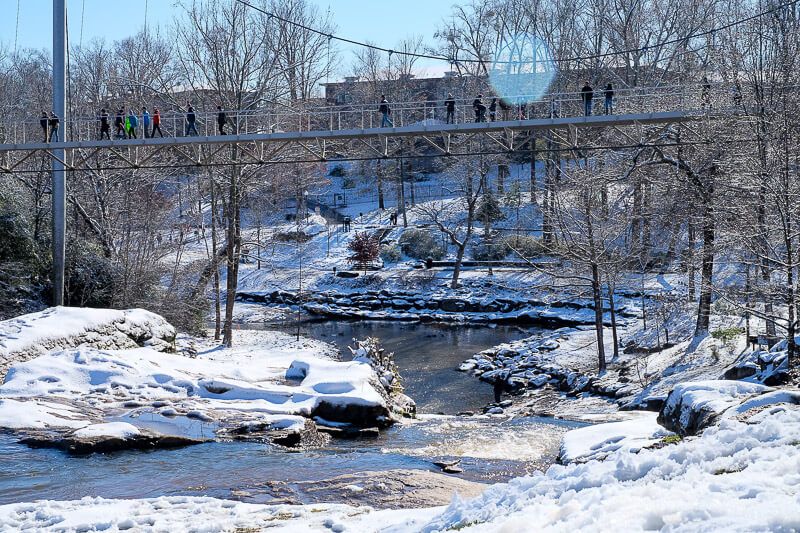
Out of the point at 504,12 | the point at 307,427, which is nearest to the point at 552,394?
the point at 307,427

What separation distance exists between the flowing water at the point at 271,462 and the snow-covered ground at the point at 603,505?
1.08 metres

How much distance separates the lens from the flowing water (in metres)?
10.8

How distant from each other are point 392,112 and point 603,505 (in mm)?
33736

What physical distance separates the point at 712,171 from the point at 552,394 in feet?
23.9

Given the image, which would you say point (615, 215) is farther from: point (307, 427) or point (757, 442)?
point (757, 442)

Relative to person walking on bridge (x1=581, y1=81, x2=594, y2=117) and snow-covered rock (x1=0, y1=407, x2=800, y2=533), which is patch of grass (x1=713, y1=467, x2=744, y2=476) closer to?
snow-covered rock (x1=0, y1=407, x2=800, y2=533)

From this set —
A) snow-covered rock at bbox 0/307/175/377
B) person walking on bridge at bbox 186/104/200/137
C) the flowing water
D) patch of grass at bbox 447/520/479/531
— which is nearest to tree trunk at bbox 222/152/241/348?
person walking on bridge at bbox 186/104/200/137

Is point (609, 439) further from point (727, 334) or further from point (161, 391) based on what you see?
point (727, 334)

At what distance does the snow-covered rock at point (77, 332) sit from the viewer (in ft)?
55.5

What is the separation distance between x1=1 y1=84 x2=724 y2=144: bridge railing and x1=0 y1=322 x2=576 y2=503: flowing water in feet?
25.0

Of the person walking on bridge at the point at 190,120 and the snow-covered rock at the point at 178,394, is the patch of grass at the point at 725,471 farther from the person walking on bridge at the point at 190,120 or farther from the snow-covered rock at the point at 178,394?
the person walking on bridge at the point at 190,120

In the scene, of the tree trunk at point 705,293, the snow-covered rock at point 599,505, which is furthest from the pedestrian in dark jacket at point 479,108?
the snow-covered rock at point 599,505

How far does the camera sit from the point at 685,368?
2205 centimetres

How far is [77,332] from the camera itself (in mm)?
Result: 18172
